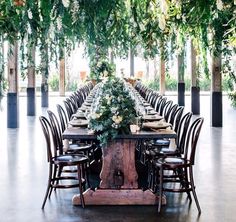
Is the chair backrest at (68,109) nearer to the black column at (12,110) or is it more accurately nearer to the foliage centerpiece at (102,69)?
the black column at (12,110)

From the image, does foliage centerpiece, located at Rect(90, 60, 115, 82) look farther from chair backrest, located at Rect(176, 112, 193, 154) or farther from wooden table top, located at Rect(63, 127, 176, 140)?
wooden table top, located at Rect(63, 127, 176, 140)

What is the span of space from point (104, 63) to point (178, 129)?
936 centimetres

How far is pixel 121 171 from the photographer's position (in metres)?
5.29

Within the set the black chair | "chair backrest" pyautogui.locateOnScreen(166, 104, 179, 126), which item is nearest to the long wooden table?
the black chair

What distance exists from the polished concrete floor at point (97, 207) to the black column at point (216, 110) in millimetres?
2599

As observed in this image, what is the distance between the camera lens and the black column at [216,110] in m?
11.9

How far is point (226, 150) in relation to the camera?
8.53 meters

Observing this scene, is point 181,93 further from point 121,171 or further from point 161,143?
point 121,171

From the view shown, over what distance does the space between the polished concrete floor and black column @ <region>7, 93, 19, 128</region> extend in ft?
8.33

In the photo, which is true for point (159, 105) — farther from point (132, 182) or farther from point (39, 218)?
point (39, 218)

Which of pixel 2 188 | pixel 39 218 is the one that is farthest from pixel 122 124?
pixel 2 188

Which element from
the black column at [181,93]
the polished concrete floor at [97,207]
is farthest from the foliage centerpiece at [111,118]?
the black column at [181,93]

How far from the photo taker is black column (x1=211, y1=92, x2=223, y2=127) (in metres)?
→ 11.9

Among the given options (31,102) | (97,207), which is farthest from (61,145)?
(31,102)
